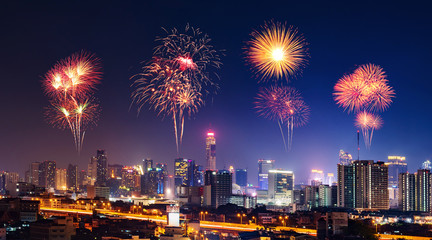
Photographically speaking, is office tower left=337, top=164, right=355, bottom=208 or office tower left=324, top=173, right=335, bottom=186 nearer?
office tower left=337, top=164, right=355, bottom=208

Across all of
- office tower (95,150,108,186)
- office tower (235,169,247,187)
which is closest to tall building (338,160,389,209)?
office tower (95,150,108,186)

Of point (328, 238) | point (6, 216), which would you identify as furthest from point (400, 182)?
point (6, 216)

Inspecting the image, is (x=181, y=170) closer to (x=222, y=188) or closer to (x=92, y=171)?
(x=92, y=171)

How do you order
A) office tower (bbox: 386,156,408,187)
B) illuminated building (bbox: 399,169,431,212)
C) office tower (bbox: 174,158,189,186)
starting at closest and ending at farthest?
illuminated building (bbox: 399,169,431,212), office tower (bbox: 174,158,189,186), office tower (bbox: 386,156,408,187)

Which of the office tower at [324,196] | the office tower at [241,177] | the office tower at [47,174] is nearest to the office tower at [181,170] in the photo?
the office tower at [47,174]

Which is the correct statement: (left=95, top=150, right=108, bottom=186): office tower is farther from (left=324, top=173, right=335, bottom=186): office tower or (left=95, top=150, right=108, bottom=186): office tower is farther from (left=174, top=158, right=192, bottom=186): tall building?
(left=324, top=173, right=335, bottom=186): office tower

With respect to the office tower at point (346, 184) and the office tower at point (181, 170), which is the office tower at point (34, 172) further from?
the office tower at point (346, 184)
